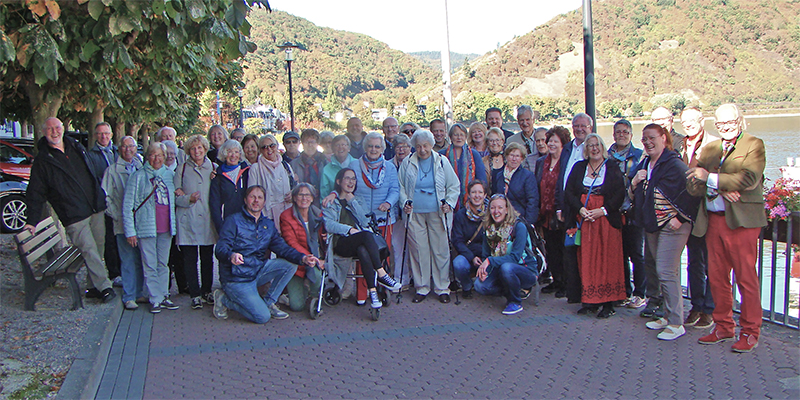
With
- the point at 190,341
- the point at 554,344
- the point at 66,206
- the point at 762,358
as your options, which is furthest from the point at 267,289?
the point at 762,358

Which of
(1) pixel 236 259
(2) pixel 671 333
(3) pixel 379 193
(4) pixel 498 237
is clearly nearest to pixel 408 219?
(3) pixel 379 193

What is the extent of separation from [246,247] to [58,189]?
201 cm

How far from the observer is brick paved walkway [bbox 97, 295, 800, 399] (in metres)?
4.22

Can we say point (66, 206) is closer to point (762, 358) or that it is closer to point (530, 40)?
point (762, 358)

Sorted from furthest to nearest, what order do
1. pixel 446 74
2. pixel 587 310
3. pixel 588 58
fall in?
pixel 446 74 → pixel 588 58 → pixel 587 310

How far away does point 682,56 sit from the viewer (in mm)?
122125

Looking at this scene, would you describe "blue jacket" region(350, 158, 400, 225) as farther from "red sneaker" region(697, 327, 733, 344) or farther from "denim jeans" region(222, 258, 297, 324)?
"red sneaker" region(697, 327, 733, 344)

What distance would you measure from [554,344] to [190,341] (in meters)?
3.26

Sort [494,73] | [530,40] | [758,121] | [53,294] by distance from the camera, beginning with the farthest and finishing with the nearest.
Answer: [530,40] < [494,73] < [758,121] < [53,294]

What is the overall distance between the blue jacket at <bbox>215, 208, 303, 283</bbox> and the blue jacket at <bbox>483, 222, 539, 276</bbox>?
2058mm

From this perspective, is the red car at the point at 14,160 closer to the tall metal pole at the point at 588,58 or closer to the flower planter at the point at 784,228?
the tall metal pole at the point at 588,58

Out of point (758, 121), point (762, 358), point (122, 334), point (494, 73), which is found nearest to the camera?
point (762, 358)

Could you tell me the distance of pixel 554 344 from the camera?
516 centimetres

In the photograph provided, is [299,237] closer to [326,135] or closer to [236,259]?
[236,259]
